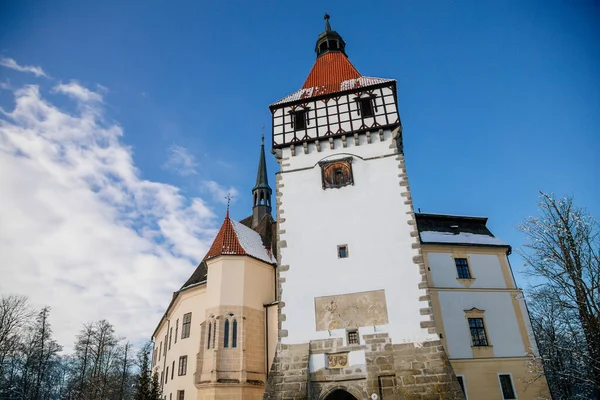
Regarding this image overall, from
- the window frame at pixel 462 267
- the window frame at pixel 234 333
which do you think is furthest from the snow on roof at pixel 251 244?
the window frame at pixel 462 267

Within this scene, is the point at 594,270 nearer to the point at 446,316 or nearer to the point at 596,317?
the point at 596,317

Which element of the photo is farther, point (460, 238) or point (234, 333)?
point (460, 238)

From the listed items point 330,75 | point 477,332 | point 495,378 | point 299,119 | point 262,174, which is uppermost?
point 262,174

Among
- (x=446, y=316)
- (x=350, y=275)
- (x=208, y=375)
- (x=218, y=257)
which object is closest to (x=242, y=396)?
(x=208, y=375)

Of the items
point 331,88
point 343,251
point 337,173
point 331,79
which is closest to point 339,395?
point 343,251

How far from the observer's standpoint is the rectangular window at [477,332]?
765 inches

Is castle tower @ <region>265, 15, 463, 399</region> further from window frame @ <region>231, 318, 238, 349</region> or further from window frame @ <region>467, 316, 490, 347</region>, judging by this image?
window frame @ <region>467, 316, 490, 347</region>

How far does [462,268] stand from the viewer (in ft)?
69.9

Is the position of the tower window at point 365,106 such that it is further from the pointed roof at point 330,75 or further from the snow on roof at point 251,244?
the snow on roof at point 251,244

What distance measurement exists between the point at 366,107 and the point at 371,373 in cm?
1133

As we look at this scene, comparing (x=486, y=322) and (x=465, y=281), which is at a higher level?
(x=465, y=281)

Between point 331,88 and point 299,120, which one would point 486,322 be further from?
point 331,88

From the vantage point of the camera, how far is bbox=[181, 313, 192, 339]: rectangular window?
970 inches

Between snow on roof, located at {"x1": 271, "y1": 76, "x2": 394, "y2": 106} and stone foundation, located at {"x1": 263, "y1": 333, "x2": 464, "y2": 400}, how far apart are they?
11.3 meters
